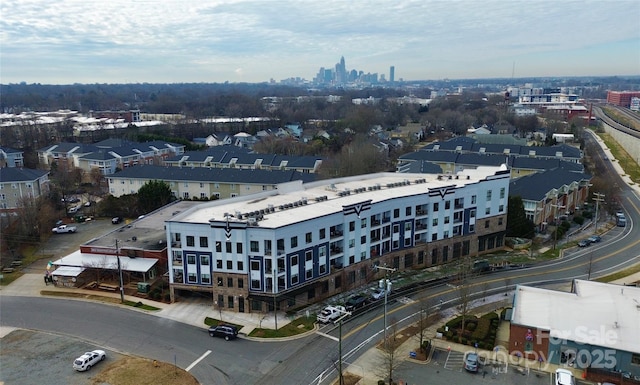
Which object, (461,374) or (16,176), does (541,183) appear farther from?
(16,176)

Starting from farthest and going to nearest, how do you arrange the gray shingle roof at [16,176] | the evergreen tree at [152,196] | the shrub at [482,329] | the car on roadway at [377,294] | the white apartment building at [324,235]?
the gray shingle roof at [16,176] → the evergreen tree at [152,196] → the car on roadway at [377,294] → the white apartment building at [324,235] → the shrub at [482,329]

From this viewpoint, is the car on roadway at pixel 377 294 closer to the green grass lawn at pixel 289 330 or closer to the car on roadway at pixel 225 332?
the green grass lawn at pixel 289 330

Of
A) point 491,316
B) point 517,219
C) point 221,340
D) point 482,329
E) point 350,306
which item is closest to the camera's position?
point 221,340

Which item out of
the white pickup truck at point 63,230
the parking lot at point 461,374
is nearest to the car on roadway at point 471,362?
the parking lot at point 461,374

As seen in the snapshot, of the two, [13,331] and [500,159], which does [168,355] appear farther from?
[500,159]

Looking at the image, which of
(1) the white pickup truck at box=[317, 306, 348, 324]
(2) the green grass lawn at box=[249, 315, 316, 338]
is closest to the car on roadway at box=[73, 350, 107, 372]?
(2) the green grass lawn at box=[249, 315, 316, 338]

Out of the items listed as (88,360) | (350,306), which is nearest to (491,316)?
(350,306)

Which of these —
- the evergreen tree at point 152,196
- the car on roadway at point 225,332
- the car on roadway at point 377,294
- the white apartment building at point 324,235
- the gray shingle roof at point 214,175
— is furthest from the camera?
the gray shingle roof at point 214,175

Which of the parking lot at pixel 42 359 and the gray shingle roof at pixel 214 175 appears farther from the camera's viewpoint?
the gray shingle roof at pixel 214 175
